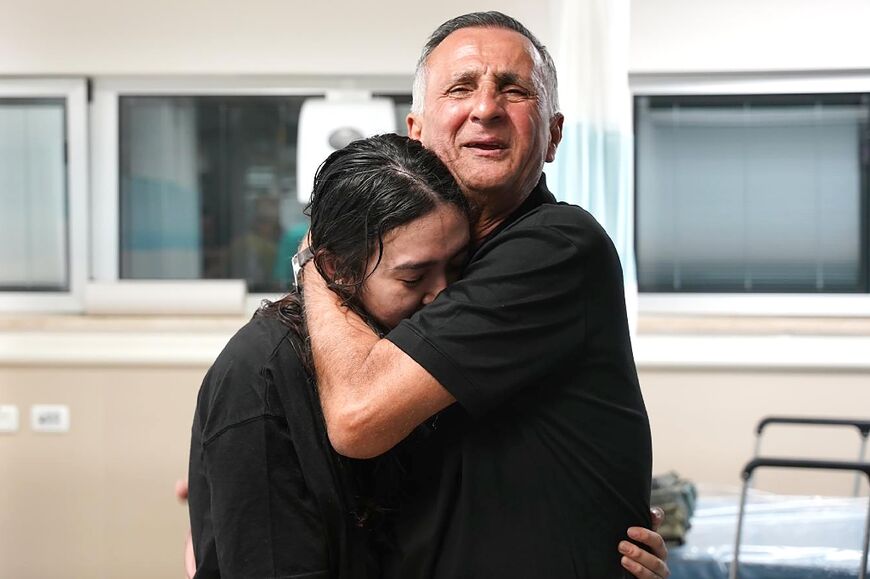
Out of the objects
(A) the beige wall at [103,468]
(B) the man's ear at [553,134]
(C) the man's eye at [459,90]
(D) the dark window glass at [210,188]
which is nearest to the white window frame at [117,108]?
(D) the dark window glass at [210,188]

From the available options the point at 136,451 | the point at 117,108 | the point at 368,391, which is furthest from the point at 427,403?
the point at 117,108

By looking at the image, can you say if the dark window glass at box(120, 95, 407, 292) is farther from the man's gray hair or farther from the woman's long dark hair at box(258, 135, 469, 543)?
the woman's long dark hair at box(258, 135, 469, 543)

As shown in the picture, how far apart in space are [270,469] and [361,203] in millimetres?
296

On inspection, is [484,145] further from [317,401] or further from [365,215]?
[317,401]

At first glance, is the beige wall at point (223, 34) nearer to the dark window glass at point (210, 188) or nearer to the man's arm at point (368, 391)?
the dark window glass at point (210, 188)

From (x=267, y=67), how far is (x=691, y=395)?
6.39 feet

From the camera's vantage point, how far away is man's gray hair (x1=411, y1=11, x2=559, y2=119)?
1.33 meters

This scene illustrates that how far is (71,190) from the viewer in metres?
4.18

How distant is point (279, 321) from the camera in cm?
119

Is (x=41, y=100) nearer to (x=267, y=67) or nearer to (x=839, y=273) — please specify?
(x=267, y=67)

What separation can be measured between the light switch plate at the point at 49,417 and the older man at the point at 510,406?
3046 mm

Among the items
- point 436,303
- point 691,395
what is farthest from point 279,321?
point 691,395

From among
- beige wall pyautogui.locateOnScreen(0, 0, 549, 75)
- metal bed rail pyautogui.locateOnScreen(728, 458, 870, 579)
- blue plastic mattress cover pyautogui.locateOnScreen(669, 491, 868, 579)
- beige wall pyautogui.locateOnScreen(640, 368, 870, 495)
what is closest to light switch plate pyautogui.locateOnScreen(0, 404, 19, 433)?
beige wall pyautogui.locateOnScreen(0, 0, 549, 75)

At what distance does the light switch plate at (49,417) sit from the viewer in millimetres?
3984
